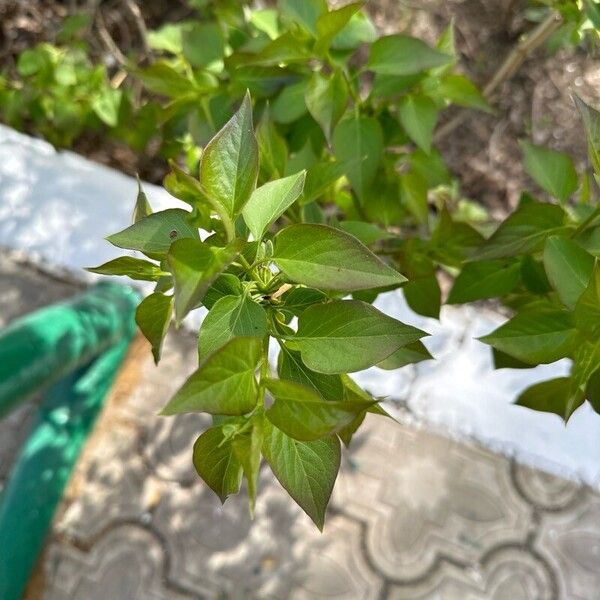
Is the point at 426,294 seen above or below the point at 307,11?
below

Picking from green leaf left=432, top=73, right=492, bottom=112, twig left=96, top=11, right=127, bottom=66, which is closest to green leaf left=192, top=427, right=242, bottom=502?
green leaf left=432, top=73, right=492, bottom=112

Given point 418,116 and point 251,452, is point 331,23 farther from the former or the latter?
point 251,452

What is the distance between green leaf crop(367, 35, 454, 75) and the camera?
2.56 ft

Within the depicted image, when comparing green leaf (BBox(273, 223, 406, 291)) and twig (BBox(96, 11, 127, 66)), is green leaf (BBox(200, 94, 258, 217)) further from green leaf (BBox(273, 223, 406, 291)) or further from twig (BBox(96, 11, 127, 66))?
twig (BBox(96, 11, 127, 66))

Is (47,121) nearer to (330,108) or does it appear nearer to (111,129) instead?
(111,129)

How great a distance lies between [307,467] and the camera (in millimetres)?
507

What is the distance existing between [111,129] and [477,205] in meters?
0.92

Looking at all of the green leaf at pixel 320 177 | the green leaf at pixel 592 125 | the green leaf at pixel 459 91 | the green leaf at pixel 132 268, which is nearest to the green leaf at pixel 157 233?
the green leaf at pixel 132 268

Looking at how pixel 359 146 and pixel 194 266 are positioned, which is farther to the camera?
pixel 359 146

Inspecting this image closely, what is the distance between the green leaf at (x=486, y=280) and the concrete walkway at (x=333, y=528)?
89cm

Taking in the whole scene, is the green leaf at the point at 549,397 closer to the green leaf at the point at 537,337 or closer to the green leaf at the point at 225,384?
the green leaf at the point at 537,337

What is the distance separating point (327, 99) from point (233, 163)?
31cm

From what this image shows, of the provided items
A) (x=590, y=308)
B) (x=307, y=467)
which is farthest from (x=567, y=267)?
(x=307, y=467)

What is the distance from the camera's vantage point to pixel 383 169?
38.4 inches
